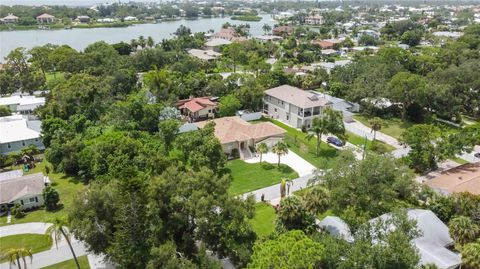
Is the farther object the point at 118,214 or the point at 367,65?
the point at 367,65

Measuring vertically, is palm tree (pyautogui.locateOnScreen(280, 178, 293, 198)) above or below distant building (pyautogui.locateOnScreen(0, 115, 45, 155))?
below

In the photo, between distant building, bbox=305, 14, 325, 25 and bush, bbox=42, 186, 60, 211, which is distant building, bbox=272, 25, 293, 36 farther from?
bush, bbox=42, 186, 60, 211

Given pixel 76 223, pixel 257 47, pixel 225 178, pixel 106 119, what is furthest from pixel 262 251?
pixel 257 47

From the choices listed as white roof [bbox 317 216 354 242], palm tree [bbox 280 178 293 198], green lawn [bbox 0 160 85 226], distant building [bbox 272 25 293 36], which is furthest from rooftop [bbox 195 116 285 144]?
distant building [bbox 272 25 293 36]

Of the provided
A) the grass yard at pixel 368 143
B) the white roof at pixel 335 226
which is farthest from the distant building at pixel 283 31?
the white roof at pixel 335 226

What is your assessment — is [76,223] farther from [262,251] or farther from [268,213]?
[268,213]
